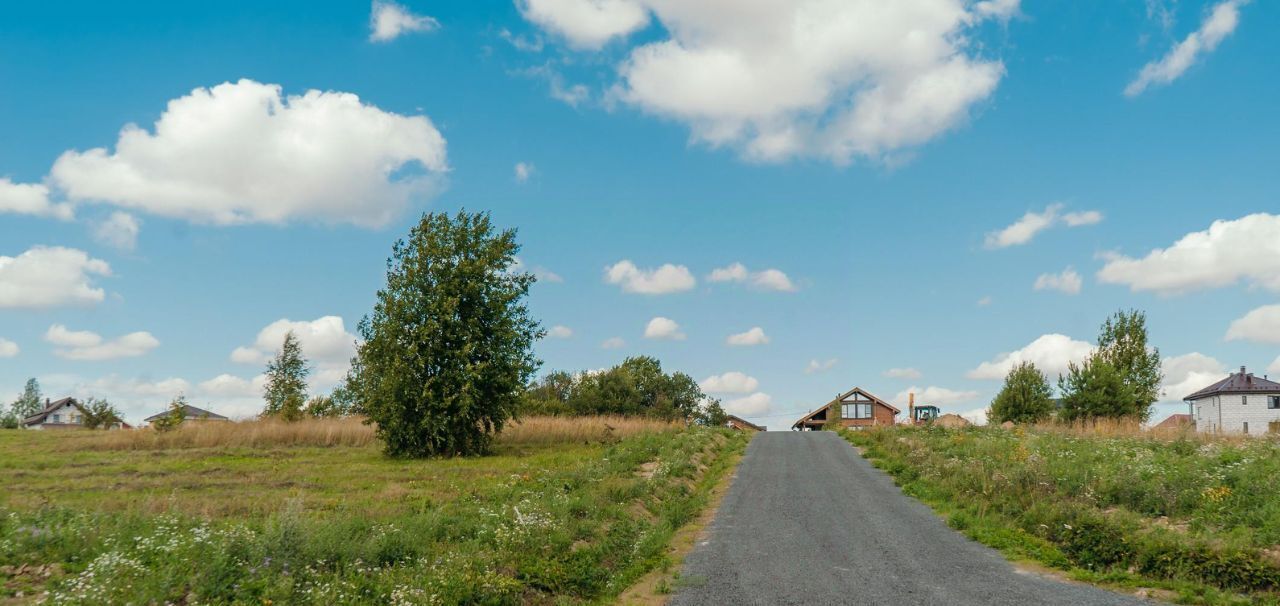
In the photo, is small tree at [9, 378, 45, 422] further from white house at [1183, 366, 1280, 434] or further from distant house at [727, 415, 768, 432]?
white house at [1183, 366, 1280, 434]

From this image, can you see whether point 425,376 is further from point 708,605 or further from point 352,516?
point 708,605

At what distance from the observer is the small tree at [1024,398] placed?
1982 inches

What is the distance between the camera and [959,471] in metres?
21.2

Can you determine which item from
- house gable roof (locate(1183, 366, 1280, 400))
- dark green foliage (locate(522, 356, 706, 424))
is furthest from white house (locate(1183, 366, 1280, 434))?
dark green foliage (locate(522, 356, 706, 424))

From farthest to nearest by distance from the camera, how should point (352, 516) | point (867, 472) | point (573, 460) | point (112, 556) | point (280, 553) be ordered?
1. point (573, 460)
2. point (867, 472)
3. point (352, 516)
4. point (280, 553)
5. point (112, 556)

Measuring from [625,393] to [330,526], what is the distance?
3282 inches

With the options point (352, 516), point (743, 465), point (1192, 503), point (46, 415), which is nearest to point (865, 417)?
point (743, 465)

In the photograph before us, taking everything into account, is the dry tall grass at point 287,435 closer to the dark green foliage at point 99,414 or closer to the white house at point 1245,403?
the dark green foliage at point 99,414

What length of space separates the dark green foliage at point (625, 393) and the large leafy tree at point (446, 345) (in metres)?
35.6

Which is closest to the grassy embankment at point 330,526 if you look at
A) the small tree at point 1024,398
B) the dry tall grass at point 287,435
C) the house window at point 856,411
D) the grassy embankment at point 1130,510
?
the dry tall grass at point 287,435

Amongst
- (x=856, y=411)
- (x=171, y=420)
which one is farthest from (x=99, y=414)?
(x=856, y=411)

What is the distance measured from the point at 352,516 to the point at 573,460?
14604 millimetres

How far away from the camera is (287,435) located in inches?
1335

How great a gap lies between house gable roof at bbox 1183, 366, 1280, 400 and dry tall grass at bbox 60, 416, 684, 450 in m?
73.3
